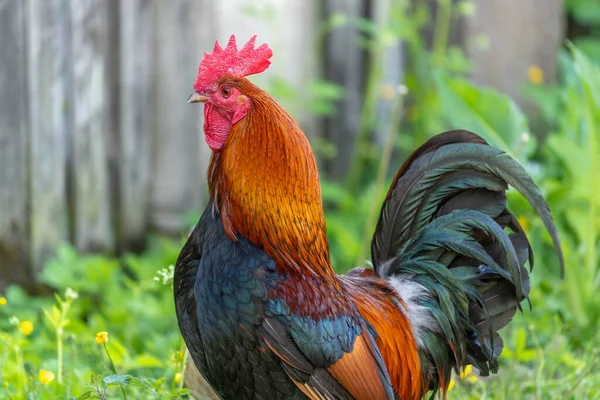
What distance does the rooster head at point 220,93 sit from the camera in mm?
2693

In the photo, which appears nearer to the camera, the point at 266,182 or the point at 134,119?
the point at 266,182

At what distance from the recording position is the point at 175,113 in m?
5.54

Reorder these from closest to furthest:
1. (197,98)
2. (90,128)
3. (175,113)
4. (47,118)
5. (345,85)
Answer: (197,98) → (47,118) → (90,128) → (175,113) → (345,85)

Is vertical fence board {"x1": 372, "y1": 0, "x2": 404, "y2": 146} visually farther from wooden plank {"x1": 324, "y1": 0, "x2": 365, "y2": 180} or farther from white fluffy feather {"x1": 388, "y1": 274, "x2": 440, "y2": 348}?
white fluffy feather {"x1": 388, "y1": 274, "x2": 440, "y2": 348}

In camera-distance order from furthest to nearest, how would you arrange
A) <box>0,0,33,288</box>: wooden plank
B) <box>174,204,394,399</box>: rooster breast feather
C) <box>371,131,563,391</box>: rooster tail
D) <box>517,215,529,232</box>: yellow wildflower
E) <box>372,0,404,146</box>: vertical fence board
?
<box>372,0,404,146</box>: vertical fence board < <box>517,215,529,232</box>: yellow wildflower < <box>0,0,33,288</box>: wooden plank < <box>371,131,563,391</box>: rooster tail < <box>174,204,394,399</box>: rooster breast feather

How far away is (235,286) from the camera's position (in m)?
2.57

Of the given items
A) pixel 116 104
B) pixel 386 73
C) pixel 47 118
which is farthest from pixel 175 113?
pixel 386 73

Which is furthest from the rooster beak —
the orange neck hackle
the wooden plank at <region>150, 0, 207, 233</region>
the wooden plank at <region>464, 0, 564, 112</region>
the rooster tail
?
the wooden plank at <region>464, 0, 564, 112</region>

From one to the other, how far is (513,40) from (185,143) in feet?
10.3

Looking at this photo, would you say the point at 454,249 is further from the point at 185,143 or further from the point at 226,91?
the point at 185,143

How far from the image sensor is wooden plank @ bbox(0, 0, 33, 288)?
458 cm

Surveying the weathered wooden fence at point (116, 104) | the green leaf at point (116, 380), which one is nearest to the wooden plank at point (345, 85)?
the weathered wooden fence at point (116, 104)

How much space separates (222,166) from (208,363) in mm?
674

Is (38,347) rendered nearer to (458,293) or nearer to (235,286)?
(235,286)
